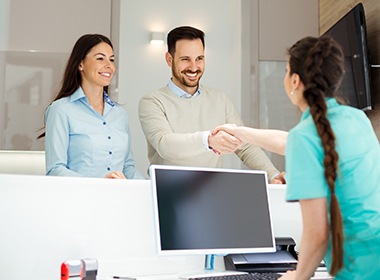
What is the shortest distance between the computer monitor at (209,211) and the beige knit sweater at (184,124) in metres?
0.49

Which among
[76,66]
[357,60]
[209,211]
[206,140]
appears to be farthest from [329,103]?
[357,60]

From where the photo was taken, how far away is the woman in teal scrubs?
4.28ft

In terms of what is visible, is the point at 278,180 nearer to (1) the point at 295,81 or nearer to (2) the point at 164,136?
(2) the point at 164,136

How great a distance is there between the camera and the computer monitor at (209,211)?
79.9 inches

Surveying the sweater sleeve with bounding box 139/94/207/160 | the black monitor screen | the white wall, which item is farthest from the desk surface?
the white wall

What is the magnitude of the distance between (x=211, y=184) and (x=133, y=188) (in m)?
0.29

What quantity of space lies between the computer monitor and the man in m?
0.56

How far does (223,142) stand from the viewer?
2.44 metres

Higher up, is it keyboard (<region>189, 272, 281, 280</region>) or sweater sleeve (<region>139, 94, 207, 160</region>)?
sweater sleeve (<region>139, 94, 207, 160</region>)

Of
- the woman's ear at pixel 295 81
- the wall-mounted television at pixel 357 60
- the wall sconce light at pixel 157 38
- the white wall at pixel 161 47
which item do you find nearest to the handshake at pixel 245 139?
the woman's ear at pixel 295 81

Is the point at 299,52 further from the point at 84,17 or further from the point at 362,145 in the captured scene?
the point at 84,17

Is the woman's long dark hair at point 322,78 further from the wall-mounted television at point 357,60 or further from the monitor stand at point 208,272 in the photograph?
the wall-mounted television at point 357,60

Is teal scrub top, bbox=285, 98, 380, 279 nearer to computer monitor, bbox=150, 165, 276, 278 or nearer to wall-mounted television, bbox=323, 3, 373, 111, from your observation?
computer monitor, bbox=150, 165, 276, 278

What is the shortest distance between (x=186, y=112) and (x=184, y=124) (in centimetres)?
7
